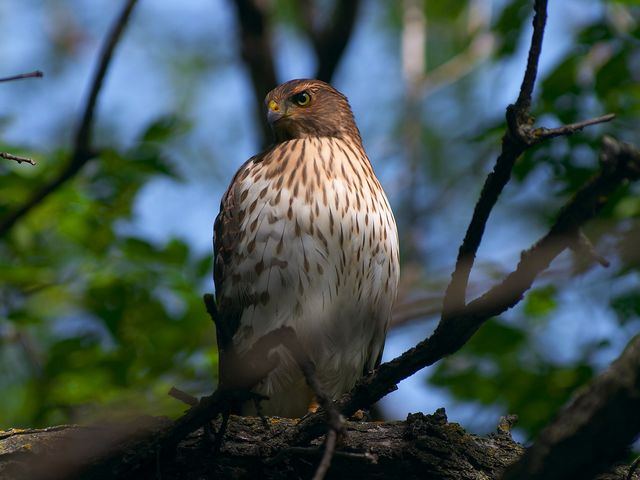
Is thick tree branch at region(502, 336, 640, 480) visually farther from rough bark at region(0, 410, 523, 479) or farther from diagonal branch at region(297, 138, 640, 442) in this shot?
rough bark at region(0, 410, 523, 479)

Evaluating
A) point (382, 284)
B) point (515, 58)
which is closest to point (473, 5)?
point (515, 58)

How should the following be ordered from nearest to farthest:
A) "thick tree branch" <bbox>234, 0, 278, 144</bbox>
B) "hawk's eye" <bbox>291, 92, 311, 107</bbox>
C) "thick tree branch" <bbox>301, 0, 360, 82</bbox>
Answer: "hawk's eye" <bbox>291, 92, 311, 107</bbox>
"thick tree branch" <bbox>301, 0, 360, 82</bbox>
"thick tree branch" <bbox>234, 0, 278, 144</bbox>

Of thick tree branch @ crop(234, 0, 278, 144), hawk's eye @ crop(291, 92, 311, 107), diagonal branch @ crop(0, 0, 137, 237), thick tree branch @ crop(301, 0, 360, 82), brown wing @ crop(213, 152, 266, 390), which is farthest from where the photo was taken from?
thick tree branch @ crop(234, 0, 278, 144)

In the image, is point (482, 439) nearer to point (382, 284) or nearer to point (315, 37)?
point (382, 284)

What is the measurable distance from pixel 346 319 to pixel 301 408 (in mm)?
629

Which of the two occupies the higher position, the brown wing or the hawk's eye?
the hawk's eye

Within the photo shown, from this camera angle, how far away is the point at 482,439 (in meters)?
3.87

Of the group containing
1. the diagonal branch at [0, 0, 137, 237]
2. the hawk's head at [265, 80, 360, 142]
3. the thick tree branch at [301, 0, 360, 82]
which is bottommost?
the diagonal branch at [0, 0, 137, 237]

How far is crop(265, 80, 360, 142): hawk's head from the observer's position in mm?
5520

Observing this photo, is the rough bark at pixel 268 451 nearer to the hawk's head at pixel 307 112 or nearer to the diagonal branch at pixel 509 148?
the diagonal branch at pixel 509 148

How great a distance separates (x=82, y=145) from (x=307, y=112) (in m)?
1.38

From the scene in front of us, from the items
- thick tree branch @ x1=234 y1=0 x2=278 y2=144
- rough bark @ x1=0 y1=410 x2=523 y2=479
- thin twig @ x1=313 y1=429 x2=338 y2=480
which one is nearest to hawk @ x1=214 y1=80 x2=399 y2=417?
rough bark @ x1=0 y1=410 x2=523 y2=479

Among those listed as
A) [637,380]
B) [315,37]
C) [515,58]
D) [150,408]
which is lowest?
[637,380]

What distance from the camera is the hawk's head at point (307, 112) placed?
5.52 meters
